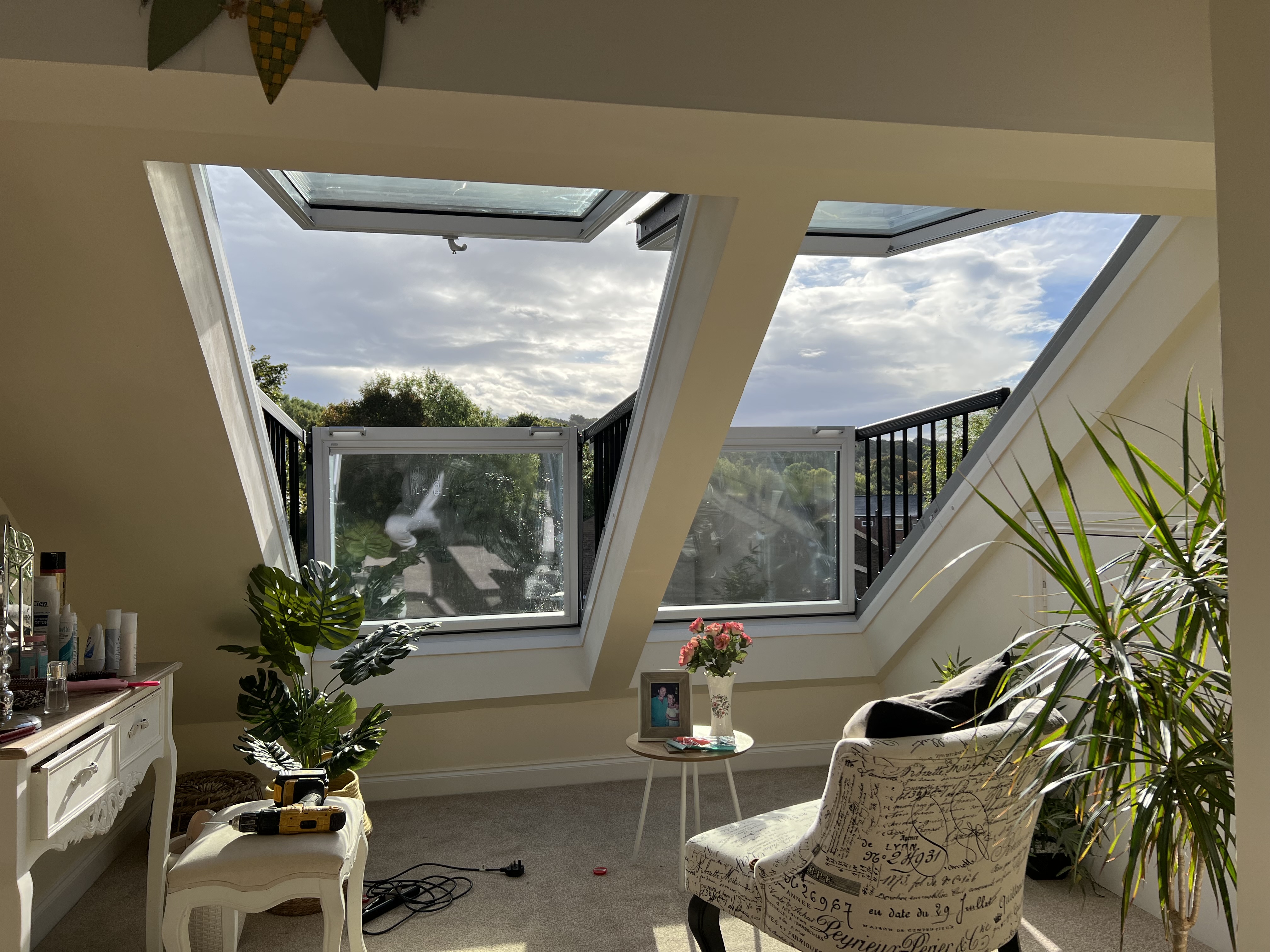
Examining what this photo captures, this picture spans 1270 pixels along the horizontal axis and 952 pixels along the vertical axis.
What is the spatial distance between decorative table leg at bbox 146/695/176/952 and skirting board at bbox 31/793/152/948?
296 millimetres

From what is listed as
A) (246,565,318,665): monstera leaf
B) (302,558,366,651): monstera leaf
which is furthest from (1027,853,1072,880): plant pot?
(246,565,318,665): monstera leaf

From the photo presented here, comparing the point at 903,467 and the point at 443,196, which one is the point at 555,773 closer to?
the point at 903,467

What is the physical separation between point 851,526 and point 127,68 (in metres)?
3.90

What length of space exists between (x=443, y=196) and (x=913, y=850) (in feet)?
7.20

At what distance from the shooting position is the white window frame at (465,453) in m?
3.99

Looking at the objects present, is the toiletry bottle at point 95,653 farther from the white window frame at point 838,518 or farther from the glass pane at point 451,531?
the white window frame at point 838,518

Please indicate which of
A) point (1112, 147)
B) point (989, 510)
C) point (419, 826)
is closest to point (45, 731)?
point (419, 826)

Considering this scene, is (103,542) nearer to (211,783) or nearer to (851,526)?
(211,783)

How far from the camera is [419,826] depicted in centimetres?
360

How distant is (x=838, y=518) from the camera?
470 cm

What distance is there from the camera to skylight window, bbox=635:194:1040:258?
278cm

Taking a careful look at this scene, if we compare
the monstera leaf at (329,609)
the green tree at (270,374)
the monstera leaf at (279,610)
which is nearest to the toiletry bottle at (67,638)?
the monstera leaf at (279,610)

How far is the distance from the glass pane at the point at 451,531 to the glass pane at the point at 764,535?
72 centimetres

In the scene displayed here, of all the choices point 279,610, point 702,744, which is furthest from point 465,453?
point 702,744
